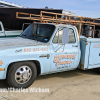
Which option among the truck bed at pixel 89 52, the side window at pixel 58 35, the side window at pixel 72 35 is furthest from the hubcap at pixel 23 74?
the truck bed at pixel 89 52

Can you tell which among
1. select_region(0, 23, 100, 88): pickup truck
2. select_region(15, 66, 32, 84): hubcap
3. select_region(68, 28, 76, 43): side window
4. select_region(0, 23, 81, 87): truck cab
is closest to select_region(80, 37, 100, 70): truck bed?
select_region(0, 23, 100, 88): pickup truck

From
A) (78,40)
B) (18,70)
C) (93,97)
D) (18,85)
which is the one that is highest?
(78,40)

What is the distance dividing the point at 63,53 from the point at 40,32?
97 cm

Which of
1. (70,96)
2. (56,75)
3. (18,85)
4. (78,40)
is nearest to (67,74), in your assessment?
(56,75)

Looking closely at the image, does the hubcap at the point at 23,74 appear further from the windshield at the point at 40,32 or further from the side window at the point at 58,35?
the side window at the point at 58,35

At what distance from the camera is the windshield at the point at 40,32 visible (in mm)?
4402

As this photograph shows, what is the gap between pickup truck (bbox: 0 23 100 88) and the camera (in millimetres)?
3627

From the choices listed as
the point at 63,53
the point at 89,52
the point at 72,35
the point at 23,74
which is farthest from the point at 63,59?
the point at 23,74

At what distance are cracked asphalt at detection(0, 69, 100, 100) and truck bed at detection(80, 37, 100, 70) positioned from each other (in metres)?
0.52

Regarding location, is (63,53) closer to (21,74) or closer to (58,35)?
(58,35)

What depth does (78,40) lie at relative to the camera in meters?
4.84

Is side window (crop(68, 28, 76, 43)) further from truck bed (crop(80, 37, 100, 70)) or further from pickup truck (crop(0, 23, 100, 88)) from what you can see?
truck bed (crop(80, 37, 100, 70))

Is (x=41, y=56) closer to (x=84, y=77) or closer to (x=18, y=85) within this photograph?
(x=18, y=85)

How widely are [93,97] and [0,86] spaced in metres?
2.48
